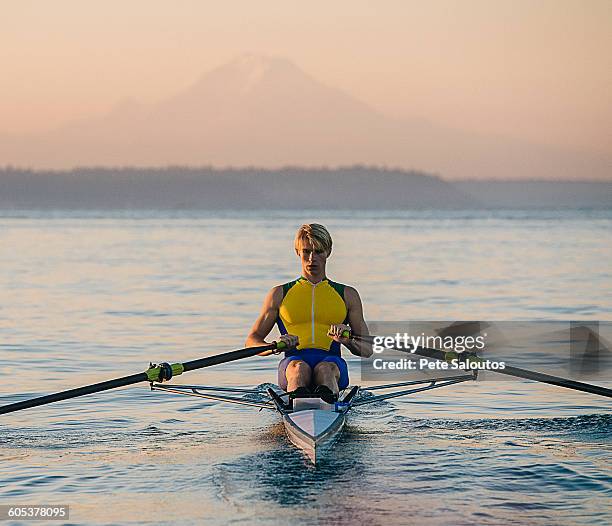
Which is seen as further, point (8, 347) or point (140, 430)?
point (8, 347)

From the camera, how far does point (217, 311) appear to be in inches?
902

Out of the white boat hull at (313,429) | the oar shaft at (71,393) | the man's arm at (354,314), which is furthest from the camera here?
the man's arm at (354,314)

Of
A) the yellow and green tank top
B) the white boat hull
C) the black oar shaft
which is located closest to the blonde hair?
the yellow and green tank top

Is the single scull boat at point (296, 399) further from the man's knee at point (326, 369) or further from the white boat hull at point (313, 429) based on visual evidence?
the man's knee at point (326, 369)

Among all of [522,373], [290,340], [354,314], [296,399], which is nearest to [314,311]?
[354,314]

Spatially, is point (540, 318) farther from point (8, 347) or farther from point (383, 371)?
point (8, 347)

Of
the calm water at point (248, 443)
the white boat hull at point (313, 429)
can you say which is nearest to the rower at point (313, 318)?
the white boat hull at point (313, 429)

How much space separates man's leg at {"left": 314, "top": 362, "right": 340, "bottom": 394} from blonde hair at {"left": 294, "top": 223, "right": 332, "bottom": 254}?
1.17 meters

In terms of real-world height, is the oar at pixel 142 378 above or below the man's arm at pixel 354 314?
below

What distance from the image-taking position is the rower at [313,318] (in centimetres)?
1053

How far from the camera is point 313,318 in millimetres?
10828

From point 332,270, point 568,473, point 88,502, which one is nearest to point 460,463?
point 568,473

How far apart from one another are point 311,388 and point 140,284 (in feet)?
65.7

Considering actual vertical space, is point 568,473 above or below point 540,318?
below
